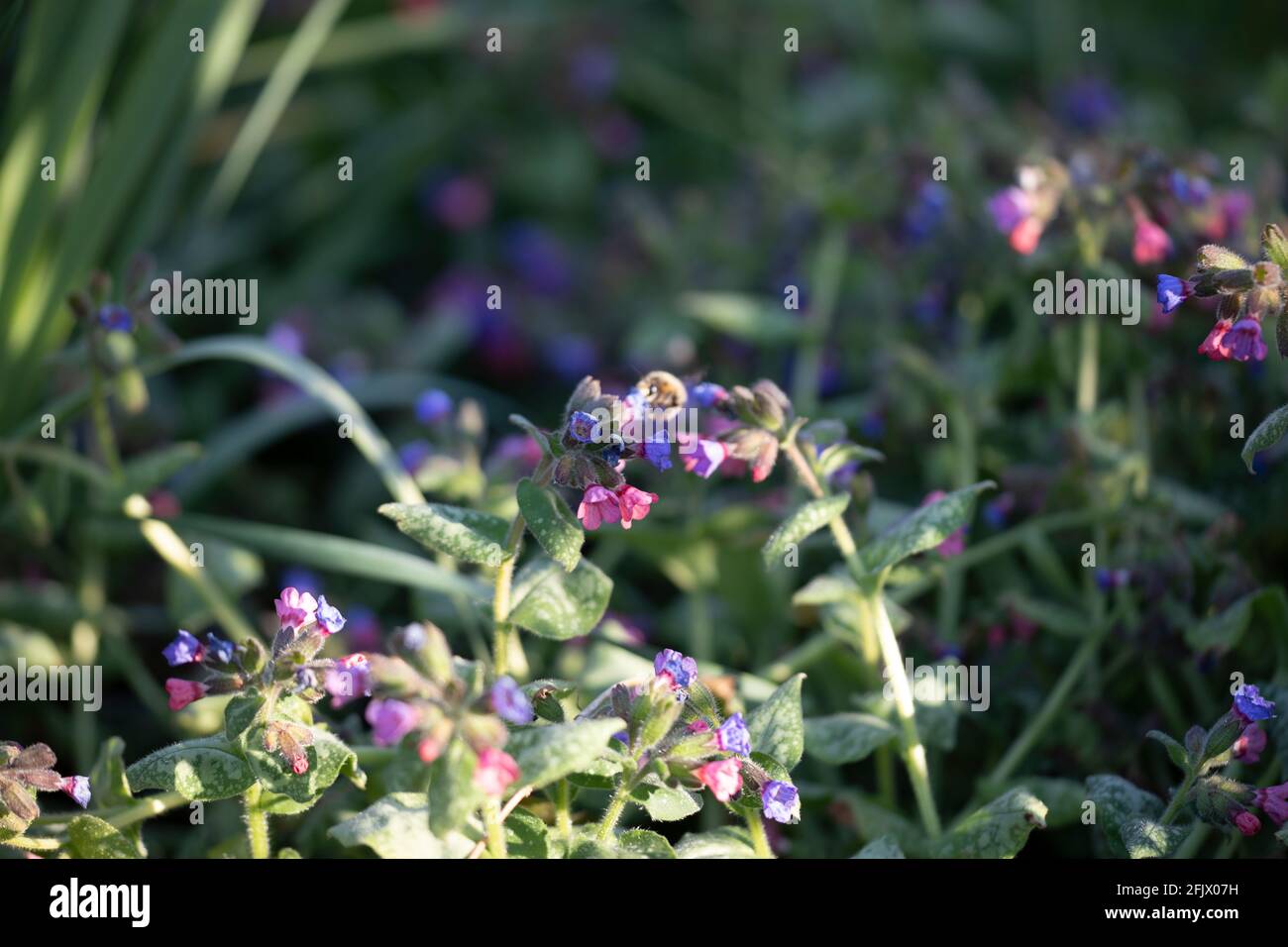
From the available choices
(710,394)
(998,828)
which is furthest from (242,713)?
(998,828)

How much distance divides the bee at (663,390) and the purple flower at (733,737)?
0.24m

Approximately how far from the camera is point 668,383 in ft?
3.18

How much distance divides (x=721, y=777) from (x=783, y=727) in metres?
0.13

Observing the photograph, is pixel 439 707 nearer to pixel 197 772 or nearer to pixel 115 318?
pixel 197 772

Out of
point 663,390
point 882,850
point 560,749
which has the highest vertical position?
point 663,390

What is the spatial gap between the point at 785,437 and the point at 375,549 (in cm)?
42

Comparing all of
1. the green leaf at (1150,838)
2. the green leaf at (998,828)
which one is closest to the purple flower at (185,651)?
the green leaf at (998,828)

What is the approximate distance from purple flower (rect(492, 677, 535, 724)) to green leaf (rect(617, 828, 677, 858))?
0.17 metres

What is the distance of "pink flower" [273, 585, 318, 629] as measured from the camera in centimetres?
91

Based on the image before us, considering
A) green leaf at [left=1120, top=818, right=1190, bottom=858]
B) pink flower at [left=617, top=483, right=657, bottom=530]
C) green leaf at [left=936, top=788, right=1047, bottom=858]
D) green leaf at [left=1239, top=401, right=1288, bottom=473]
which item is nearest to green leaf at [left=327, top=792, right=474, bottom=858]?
pink flower at [left=617, top=483, right=657, bottom=530]

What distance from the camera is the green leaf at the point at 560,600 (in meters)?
0.92

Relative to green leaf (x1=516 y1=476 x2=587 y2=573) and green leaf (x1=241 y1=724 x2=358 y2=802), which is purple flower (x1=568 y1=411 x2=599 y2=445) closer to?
green leaf (x1=516 y1=476 x2=587 y2=573)

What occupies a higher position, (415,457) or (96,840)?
(415,457)

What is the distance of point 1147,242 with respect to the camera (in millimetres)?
1237
